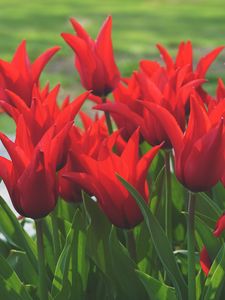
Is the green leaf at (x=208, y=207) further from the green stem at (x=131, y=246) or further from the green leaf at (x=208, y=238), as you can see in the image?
the green stem at (x=131, y=246)

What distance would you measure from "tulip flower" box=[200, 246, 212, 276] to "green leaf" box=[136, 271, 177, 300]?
0.12 metres

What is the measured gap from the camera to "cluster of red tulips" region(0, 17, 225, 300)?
1617 millimetres

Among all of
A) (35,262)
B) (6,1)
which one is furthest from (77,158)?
(6,1)

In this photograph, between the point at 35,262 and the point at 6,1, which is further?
the point at 6,1

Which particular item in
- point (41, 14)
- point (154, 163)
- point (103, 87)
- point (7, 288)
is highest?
point (41, 14)

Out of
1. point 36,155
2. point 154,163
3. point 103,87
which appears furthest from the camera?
point 154,163

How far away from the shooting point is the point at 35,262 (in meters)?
1.95

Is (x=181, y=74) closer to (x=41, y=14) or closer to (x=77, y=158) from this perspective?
(x=77, y=158)

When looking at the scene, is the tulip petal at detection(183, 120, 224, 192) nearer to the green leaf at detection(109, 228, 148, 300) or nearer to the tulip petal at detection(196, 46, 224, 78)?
the green leaf at detection(109, 228, 148, 300)

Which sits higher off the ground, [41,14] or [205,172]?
[41,14]

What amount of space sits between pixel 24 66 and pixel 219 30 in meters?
6.98

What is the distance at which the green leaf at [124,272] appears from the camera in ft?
5.78

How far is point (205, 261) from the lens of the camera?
1866mm

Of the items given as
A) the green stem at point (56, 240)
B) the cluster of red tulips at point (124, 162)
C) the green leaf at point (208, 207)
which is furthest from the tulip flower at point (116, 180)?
the green leaf at point (208, 207)
